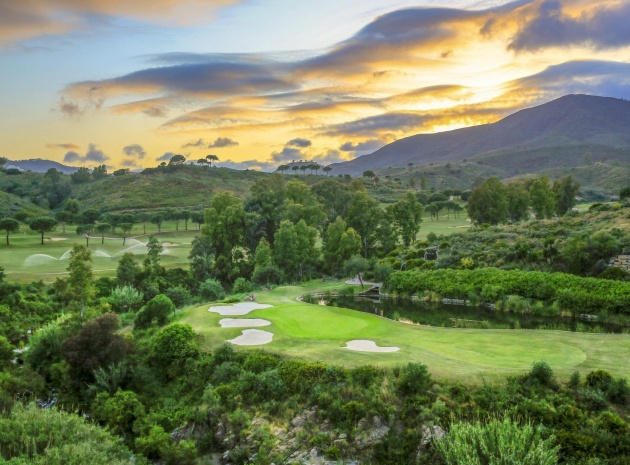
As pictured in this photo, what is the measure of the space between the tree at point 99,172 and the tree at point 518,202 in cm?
15049

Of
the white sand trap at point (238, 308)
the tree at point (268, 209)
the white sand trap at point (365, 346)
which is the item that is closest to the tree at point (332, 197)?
the tree at point (268, 209)

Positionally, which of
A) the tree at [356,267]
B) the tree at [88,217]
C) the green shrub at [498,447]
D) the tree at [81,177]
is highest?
the tree at [81,177]

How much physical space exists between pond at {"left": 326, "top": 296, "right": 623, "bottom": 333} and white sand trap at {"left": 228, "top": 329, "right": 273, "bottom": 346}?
37.6 feet

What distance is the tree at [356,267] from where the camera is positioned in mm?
47312

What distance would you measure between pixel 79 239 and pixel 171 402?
223 ft

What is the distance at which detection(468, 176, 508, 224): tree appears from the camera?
2685 inches

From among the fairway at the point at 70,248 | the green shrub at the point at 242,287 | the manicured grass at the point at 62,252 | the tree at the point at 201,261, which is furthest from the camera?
the fairway at the point at 70,248

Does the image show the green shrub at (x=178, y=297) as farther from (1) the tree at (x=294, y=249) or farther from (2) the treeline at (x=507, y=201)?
(2) the treeline at (x=507, y=201)

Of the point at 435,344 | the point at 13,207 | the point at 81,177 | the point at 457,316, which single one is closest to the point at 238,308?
the point at 435,344

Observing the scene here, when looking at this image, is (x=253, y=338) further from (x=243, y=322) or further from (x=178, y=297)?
(x=178, y=297)

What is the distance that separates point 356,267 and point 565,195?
Answer: 4298 cm

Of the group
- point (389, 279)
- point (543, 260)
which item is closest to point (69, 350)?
point (389, 279)

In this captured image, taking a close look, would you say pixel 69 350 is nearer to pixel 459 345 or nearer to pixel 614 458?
pixel 459 345

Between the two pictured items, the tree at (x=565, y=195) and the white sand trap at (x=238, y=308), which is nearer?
the white sand trap at (x=238, y=308)
